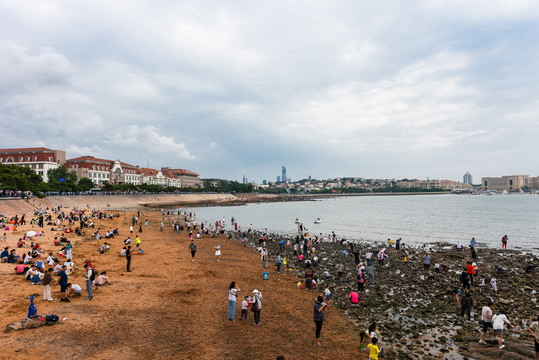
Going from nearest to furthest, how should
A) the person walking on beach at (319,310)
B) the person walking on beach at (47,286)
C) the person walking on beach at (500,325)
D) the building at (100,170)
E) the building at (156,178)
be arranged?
the person walking on beach at (319,310), the person walking on beach at (500,325), the person walking on beach at (47,286), the building at (100,170), the building at (156,178)

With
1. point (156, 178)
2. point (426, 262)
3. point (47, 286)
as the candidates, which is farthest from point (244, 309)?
point (156, 178)

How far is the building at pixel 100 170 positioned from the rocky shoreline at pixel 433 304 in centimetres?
10978

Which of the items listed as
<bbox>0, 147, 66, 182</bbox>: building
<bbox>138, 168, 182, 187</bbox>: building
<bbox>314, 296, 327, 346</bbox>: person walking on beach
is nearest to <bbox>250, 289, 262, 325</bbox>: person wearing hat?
<bbox>314, 296, 327, 346</bbox>: person walking on beach

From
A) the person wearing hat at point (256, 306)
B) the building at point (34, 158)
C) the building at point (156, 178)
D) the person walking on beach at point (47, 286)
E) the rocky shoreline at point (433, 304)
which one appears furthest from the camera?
the building at point (156, 178)

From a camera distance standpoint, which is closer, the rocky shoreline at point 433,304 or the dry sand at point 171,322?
the dry sand at point 171,322

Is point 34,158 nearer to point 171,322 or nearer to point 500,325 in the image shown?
point 171,322

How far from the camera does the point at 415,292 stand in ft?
58.4

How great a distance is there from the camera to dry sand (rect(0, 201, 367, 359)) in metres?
9.76

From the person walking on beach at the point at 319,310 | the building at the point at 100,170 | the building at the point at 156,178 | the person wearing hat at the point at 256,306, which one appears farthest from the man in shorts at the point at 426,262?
the building at the point at 156,178

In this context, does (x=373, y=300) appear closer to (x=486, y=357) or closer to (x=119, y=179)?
(x=486, y=357)

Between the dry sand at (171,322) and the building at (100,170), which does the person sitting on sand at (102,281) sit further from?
the building at (100,170)

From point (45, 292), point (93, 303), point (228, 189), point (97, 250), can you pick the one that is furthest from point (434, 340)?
point (228, 189)

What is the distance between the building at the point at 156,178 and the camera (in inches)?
6225

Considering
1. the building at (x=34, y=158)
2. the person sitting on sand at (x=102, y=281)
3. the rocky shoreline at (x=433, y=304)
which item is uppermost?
the building at (x=34, y=158)
